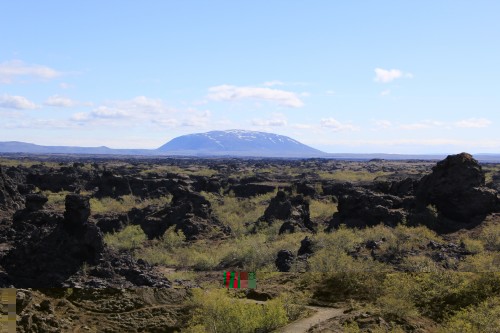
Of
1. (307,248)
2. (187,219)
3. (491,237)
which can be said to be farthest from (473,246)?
(187,219)

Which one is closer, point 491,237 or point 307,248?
point 491,237

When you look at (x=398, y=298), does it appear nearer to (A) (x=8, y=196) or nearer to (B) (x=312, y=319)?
(B) (x=312, y=319)

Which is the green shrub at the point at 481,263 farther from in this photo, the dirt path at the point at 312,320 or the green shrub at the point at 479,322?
the dirt path at the point at 312,320

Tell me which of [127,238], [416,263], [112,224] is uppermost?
[416,263]

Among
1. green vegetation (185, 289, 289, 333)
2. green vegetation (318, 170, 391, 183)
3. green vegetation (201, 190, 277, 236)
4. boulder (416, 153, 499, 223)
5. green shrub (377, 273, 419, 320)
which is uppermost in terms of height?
boulder (416, 153, 499, 223)

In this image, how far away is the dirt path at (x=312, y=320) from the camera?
24125 mm

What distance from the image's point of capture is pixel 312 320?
25.8m

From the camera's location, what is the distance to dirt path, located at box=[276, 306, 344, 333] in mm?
24125

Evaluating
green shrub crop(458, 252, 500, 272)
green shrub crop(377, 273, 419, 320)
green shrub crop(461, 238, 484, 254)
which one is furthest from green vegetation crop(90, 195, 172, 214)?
green shrub crop(377, 273, 419, 320)

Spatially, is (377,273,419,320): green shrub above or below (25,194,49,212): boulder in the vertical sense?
below

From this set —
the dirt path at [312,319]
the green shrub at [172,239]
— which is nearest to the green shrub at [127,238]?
the green shrub at [172,239]

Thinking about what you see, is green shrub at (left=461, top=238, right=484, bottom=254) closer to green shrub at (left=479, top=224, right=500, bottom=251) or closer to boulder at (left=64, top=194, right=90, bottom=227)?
green shrub at (left=479, top=224, right=500, bottom=251)

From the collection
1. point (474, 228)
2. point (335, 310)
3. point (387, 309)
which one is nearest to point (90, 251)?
point (335, 310)

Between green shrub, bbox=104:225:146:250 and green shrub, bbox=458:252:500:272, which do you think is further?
green shrub, bbox=104:225:146:250
